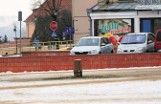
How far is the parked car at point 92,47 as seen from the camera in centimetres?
2562

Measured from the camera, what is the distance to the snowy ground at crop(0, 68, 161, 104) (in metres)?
12.8

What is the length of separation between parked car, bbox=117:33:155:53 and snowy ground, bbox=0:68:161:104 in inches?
189

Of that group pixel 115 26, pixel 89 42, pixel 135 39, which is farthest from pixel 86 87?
pixel 115 26

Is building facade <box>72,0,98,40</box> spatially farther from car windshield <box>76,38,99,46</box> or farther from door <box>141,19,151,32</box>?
car windshield <box>76,38,99,46</box>

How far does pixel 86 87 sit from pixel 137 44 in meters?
10.9

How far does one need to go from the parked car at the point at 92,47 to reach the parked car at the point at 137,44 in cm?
104

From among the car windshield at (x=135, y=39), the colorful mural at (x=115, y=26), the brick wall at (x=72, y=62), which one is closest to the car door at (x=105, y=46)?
the car windshield at (x=135, y=39)

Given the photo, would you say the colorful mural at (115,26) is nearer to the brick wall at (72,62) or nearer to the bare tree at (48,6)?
the brick wall at (72,62)

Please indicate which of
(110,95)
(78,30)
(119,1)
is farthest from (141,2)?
(78,30)

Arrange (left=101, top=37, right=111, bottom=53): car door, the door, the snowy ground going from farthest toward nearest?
1. the door
2. (left=101, top=37, right=111, bottom=53): car door
3. the snowy ground

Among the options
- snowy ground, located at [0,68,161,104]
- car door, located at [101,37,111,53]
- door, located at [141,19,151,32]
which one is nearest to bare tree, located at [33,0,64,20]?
door, located at [141,19,151,32]

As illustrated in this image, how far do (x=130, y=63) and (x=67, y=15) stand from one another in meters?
69.2

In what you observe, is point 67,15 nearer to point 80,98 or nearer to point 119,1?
point 119,1

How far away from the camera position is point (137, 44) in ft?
A: 84.4
